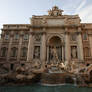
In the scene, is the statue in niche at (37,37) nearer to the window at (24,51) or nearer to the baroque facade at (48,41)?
the baroque facade at (48,41)

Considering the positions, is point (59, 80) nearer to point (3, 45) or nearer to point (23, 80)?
point (23, 80)

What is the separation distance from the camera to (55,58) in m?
21.5

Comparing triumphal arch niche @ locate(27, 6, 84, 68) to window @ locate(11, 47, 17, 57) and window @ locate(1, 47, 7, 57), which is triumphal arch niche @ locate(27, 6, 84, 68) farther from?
window @ locate(1, 47, 7, 57)

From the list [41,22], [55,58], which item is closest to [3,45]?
[41,22]

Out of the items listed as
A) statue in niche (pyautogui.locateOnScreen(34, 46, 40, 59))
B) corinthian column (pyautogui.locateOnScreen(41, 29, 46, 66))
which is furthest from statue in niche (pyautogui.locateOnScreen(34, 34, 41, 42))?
statue in niche (pyautogui.locateOnScreen(34, 46, 40, 59))

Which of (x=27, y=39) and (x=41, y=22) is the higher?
(x=41, y=22)

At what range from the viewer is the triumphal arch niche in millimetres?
21094

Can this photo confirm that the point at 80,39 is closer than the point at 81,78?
No

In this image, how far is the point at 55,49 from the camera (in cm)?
2303

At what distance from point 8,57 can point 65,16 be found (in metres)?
18.0

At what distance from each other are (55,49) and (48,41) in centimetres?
274

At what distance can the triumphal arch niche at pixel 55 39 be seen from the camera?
2109cm

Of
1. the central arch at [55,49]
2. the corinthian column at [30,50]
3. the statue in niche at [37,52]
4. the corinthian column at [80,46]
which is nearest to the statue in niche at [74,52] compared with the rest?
the corinthian column at [80,46]

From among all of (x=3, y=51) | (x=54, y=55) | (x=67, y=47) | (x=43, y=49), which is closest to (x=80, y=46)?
(x=67, y=47)
